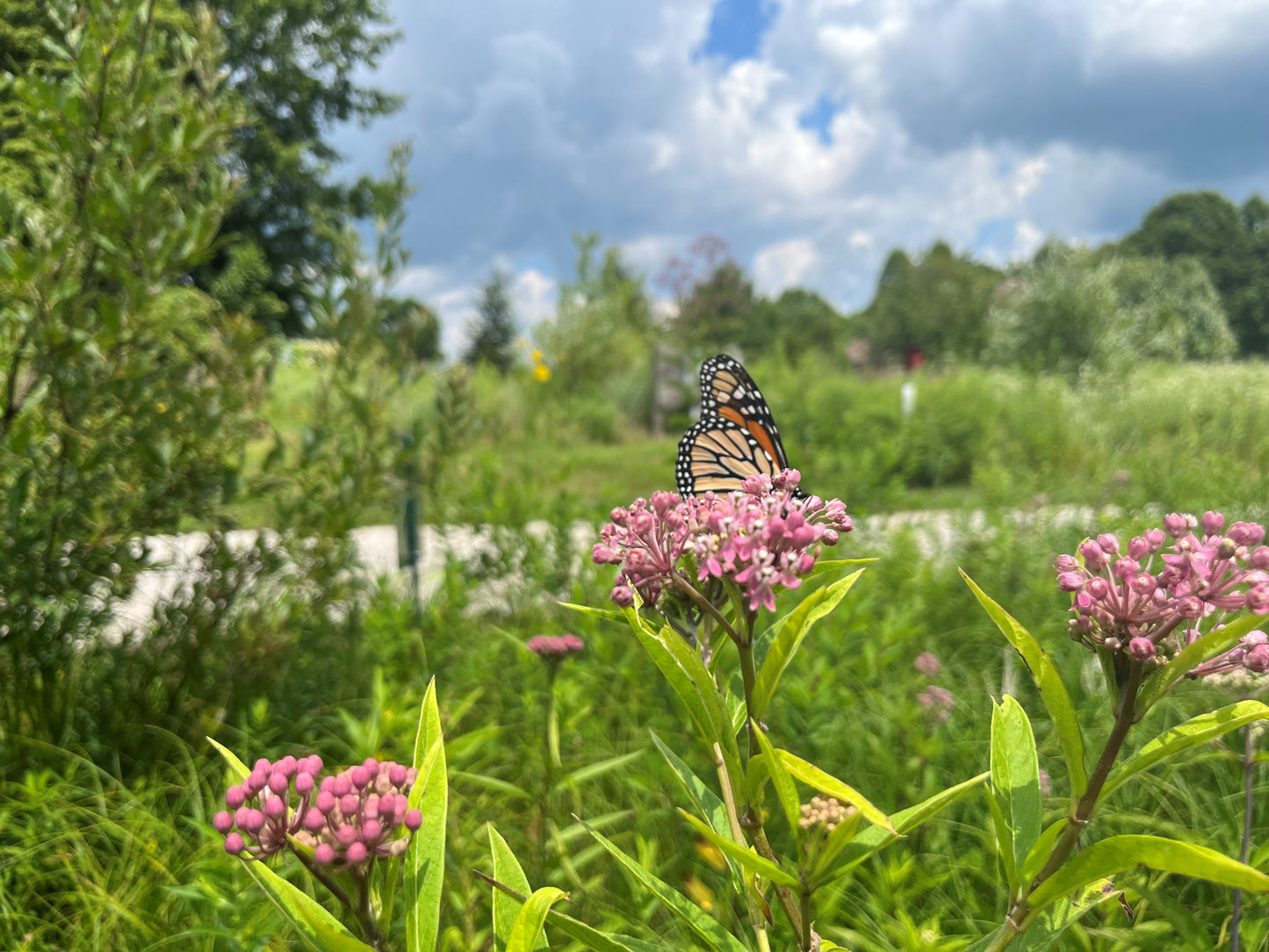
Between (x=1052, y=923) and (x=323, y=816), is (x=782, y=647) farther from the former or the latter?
(x=323, y=816)

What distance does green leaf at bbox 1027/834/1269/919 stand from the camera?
502 millimetres

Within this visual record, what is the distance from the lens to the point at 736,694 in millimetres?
934

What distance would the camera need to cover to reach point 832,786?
0.61 metres

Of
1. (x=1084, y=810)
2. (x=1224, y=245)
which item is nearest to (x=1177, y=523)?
(x=1084, y=810)

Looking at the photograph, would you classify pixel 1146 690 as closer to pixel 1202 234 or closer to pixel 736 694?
pixel 736 694

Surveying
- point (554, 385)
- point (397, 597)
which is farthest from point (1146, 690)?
point (554, 385)

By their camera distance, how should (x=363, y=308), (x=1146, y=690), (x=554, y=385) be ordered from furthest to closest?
(x=554, y=385)
(x=363, y=308)
(x=1146, y=690)

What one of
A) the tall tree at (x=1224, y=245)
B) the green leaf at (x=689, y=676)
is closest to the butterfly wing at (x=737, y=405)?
the green leaf at (x=689, y=676)

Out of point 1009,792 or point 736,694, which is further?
point 736,694

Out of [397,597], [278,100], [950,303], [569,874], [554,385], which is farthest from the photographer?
[950,303]

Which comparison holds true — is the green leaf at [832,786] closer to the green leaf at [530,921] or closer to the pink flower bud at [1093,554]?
the green leaf at [530,921]

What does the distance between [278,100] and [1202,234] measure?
49841 millimetres

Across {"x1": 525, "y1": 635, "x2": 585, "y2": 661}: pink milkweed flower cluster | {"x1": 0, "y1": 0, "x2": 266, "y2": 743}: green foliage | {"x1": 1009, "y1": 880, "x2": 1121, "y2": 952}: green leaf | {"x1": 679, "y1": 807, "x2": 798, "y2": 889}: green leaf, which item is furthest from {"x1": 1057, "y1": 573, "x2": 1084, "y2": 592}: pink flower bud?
{"x1": 0, "y1": 0, "x2": 266, "y2": 743}: green foliage

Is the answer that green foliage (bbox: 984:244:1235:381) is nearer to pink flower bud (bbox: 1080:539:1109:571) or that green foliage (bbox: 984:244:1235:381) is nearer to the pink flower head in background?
the pink flower head in background
